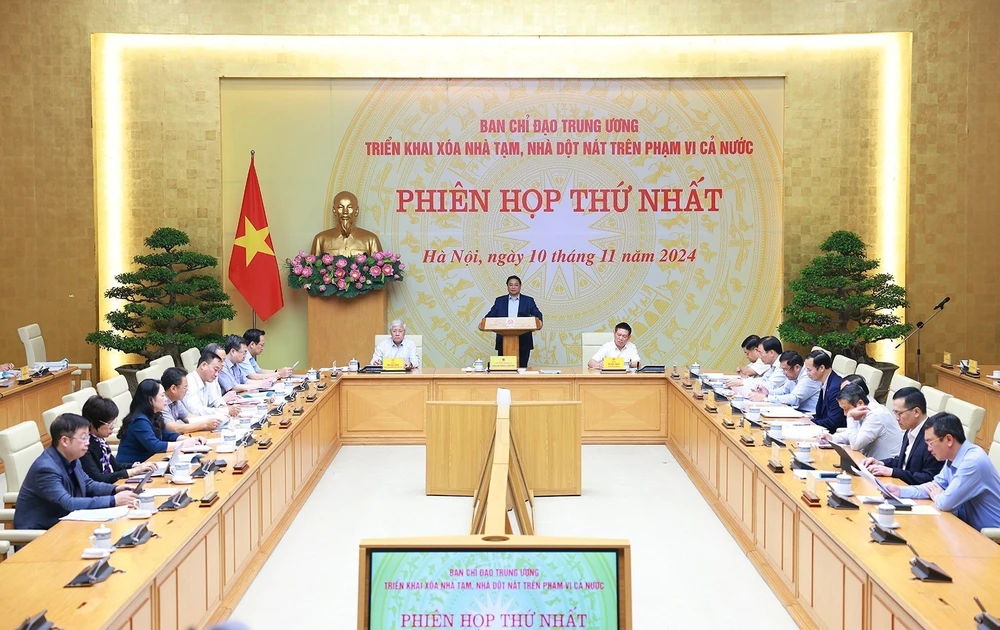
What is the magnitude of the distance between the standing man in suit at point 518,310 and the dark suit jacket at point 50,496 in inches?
226

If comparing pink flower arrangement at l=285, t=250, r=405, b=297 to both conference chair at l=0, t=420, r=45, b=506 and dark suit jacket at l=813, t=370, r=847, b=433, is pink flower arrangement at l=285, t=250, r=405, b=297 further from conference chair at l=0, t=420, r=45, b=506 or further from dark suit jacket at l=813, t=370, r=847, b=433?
conference chair at l=0, t=420, r=45, b=506

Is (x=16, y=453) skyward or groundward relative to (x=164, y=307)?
groundward

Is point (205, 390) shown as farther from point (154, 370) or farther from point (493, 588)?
point (493, 588)

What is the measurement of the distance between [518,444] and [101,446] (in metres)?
2.84

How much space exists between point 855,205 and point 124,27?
7907 mm

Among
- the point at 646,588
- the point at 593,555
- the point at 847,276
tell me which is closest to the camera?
the point at 593,555

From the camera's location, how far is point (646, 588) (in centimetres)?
533

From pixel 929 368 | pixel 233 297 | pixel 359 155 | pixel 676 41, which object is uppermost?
pixel 676 41

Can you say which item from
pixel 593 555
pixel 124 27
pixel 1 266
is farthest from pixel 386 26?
pixel 593 555

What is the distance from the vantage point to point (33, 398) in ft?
28.4

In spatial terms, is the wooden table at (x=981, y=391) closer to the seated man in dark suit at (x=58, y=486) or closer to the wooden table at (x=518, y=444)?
the wooden table at (x=518, y=444)

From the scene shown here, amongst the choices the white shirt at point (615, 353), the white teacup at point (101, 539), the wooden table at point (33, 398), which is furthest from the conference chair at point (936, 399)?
the wooden table at point (33, 398)

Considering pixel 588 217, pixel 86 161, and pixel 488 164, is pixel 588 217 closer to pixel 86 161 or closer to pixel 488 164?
pixel 488 164

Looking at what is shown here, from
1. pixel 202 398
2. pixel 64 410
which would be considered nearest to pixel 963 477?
pixel 64 410
